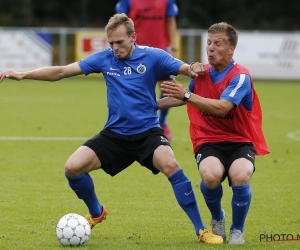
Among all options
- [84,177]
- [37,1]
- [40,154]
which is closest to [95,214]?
[84,177]

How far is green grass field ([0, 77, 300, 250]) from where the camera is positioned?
5977 mm

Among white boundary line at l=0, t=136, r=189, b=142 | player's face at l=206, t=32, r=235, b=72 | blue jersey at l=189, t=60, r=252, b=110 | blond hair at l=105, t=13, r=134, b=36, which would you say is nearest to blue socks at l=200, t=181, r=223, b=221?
blue jersey at l=189, t=60, r=252, b=110

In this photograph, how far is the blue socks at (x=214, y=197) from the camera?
5782mm

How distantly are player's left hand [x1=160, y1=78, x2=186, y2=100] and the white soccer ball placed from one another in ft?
3.89

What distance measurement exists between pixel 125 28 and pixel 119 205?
2.04 metres

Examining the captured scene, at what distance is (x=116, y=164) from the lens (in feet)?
20.1

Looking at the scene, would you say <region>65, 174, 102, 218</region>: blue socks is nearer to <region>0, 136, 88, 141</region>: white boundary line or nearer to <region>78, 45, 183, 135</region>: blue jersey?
<region>78, 45, 183, 135</region>: blue jersey

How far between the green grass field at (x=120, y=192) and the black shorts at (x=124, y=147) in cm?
60

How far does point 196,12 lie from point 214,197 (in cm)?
3536

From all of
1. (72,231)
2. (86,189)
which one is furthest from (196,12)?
(72,231)

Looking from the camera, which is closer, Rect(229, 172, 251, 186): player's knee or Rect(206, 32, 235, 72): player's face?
Rect(229, 172, 251, 186): player's knee

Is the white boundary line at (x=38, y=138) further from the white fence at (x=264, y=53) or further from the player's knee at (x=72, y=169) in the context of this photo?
the white fence at (x=264, y=53)

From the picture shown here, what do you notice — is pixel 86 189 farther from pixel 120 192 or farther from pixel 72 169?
pixel 120 192

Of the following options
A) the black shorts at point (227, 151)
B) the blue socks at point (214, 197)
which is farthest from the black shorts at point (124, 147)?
the blue socks at point (214, 197)
